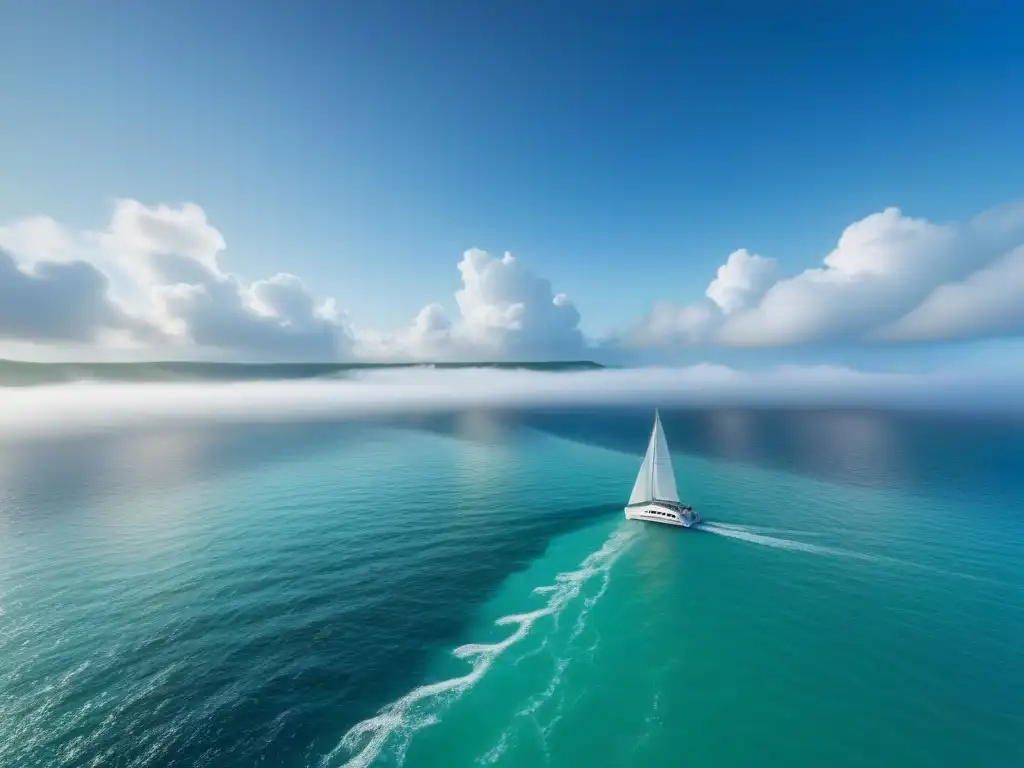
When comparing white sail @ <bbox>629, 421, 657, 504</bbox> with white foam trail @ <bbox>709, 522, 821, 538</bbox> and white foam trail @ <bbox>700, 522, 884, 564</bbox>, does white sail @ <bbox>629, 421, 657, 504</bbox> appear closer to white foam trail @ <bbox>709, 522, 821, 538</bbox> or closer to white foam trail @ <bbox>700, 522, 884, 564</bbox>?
white foam trail @ <bbox>700, 522, 884, 564</bbox>

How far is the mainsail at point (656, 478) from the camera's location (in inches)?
3280

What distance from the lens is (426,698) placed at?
38125 millimetres

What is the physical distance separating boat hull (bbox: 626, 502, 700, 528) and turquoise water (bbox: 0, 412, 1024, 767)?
3293mm

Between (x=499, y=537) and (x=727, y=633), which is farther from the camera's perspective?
(x=499, y=537)

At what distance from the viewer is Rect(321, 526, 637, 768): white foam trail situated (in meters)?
32.8

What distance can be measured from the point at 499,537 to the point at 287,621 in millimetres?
36331

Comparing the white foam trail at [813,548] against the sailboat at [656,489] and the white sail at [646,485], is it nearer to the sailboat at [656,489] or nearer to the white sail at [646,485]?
the sailboat at [656,489]

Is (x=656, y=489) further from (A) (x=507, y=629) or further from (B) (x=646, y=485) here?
(A) (x=507, y=629)

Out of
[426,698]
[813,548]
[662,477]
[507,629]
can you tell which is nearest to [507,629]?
[507,629]

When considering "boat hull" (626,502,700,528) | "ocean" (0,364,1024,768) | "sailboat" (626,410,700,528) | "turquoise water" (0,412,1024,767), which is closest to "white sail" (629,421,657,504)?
"sailboat" (626,410,700,528)

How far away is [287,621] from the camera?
48031 millimetres

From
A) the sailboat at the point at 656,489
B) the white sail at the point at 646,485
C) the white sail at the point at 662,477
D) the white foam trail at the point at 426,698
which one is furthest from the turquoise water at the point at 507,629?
the white sail at the point at 662,477

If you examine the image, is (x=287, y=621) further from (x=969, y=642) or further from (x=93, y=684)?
(x=969, y=642)

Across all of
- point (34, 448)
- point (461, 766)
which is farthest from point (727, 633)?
point (34, 448)
